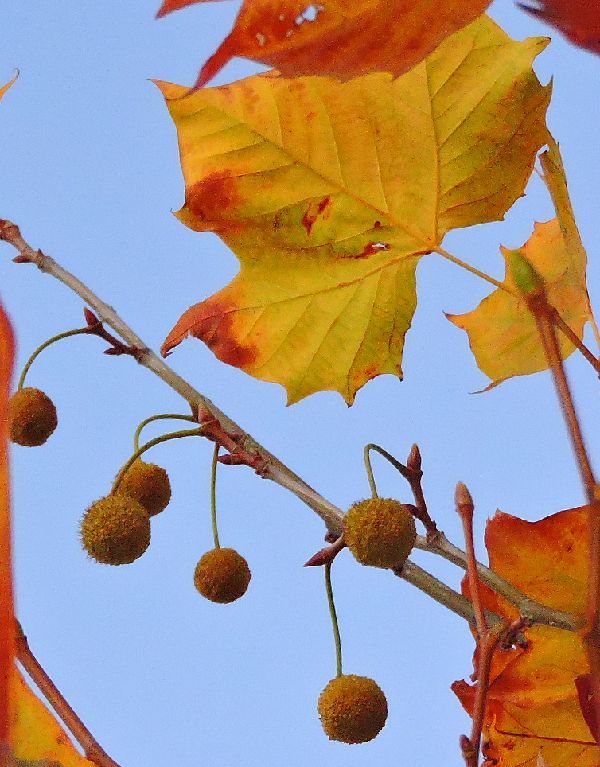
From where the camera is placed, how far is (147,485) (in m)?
0.83

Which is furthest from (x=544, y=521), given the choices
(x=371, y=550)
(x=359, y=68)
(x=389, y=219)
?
(x=359, y=68)

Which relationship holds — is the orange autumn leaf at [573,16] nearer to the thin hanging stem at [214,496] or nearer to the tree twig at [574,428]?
the tree twig at [574,428]

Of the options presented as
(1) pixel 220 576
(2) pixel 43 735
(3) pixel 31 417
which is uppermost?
(3) pixel 31 417

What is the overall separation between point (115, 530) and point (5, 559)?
502 mm

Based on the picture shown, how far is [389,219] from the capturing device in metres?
0.74

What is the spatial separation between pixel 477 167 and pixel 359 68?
322 mm

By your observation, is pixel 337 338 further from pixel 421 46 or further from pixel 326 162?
pixel 421 46

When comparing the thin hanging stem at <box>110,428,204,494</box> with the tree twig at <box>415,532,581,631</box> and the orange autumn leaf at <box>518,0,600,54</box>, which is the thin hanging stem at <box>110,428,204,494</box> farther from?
the orange autumn leaf at <box>518,0,600,54</box>

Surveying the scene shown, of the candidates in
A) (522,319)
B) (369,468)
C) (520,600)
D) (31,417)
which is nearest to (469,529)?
(520,600)

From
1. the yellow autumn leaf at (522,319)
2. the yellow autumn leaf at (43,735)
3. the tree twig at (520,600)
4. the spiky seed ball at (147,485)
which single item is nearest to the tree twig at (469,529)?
the tree twig at (520,600)

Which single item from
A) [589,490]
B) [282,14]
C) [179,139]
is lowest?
[589,490]

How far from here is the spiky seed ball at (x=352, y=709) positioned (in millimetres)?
701

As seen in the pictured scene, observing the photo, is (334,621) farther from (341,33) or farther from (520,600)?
(341,33)

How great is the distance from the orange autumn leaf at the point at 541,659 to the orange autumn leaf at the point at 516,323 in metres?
0.13
